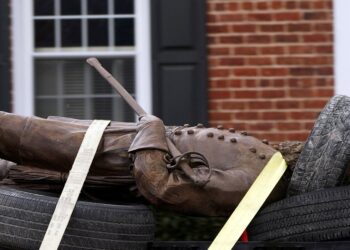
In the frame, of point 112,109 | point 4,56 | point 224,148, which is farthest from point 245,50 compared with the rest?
point 224,148

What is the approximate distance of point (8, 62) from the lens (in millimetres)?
6664

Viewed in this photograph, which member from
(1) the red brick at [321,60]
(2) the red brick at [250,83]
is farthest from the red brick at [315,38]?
(2) the red brick at [250,83]

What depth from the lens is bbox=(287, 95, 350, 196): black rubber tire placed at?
132 inches

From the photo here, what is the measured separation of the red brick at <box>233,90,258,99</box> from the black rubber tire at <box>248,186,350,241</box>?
10.4 ft

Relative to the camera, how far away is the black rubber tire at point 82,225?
3389 millimetres

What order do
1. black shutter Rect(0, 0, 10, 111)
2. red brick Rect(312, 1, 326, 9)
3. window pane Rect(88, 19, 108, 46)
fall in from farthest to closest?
window pane Rect(88, 19, 108, 46) < black shutter Rect(0, 0, 10, 111) < red brick Rect(312, 1, 326, 9)

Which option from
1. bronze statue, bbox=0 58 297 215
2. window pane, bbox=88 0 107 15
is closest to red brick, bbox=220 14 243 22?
window pane, bbox=88 0 107 15

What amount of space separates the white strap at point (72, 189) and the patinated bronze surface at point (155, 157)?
40mm

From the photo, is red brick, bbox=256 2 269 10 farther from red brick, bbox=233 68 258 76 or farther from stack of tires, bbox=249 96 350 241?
stack of tires, bbox=249 96 350 241

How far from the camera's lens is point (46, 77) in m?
6.84

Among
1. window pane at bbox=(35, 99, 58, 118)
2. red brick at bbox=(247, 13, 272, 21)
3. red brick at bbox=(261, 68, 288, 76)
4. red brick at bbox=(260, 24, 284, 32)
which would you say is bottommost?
window pane at bbox=(35, 99, 58, 118)

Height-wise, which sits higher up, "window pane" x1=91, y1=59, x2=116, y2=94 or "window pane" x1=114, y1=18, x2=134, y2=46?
"window pane" x1=114, y1=18, x2=134, y2=46

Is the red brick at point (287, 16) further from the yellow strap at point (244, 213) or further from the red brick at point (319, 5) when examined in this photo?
the yellow strap at point (244, 213)

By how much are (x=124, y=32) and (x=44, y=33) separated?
564 millimetres
